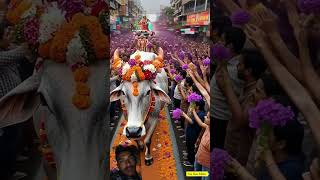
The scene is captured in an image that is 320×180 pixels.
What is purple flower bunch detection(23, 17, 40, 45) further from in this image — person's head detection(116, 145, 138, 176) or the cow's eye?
person's head detection(116, 145, 138, 176)

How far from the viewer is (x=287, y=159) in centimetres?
145

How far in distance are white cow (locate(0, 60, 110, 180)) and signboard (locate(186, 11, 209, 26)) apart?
0.45 meters

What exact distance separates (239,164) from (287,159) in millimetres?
232

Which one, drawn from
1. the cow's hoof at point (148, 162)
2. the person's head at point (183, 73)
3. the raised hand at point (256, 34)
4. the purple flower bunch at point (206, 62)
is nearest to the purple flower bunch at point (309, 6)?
the raised hand at point (256, 34)

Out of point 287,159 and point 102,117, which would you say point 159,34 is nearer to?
point 102,117

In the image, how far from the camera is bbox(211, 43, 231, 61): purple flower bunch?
135cm

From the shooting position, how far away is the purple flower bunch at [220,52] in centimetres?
135

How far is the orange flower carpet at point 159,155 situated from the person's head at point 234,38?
0.80 metres

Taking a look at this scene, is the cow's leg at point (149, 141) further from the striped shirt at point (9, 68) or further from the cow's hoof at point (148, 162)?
the striped shirt at point (9, 68)

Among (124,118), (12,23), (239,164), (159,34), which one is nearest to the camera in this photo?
(239,164)

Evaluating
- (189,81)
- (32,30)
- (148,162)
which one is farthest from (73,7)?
(148,162)

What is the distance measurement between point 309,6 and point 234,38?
0.96 feet

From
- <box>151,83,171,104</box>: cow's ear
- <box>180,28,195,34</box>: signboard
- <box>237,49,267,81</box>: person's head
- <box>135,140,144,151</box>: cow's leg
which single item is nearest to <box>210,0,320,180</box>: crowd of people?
<box>237,49,267,81</box>: person's head

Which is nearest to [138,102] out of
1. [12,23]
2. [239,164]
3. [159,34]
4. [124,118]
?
[124,118]
